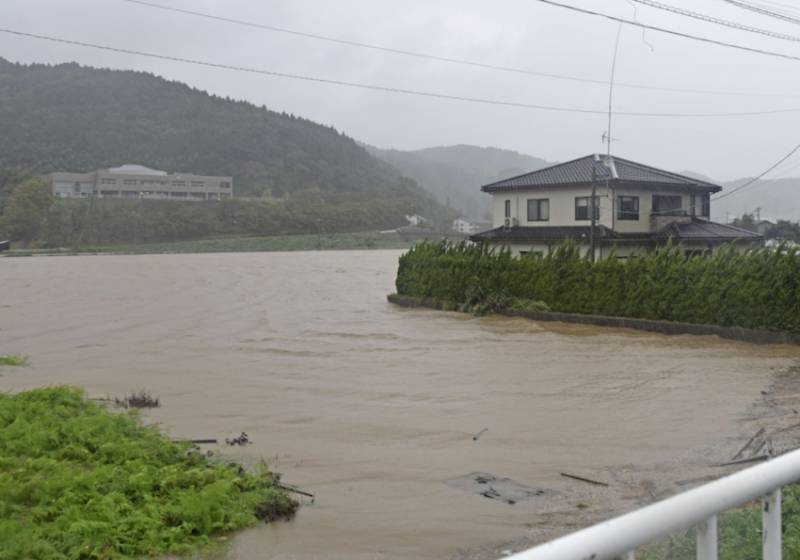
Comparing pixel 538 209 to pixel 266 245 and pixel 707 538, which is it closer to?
pixel 707 538

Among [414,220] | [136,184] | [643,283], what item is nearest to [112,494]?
[643,283]

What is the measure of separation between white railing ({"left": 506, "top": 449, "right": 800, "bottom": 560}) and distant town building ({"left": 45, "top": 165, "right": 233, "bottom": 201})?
4475 inches

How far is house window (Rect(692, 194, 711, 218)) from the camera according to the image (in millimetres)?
33656

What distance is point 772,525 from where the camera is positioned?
7.38 ft

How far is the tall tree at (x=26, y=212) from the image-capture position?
8362 centimetres

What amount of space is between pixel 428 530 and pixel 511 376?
8134 millimetres

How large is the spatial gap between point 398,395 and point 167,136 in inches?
5382

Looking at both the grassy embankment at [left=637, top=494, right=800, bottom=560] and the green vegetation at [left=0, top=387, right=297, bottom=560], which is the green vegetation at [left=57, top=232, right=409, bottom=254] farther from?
the grassy embankment at [left=637, top=494, right=800, bottom=560]

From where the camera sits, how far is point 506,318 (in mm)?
23422

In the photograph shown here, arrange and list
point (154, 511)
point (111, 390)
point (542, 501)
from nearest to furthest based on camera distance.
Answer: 1. point (154, 511)
2. point (542, 501)
3. point (111, 390)

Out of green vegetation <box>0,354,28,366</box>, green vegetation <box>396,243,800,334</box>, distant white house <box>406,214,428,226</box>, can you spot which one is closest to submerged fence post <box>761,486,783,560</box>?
green vegetation <box>396,243,800,334</box>

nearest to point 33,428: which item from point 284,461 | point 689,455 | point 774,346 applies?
point 284,461

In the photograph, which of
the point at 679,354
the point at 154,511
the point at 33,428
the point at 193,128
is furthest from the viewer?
the point at 193,128

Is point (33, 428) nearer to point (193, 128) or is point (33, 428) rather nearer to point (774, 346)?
point (774, 346)
